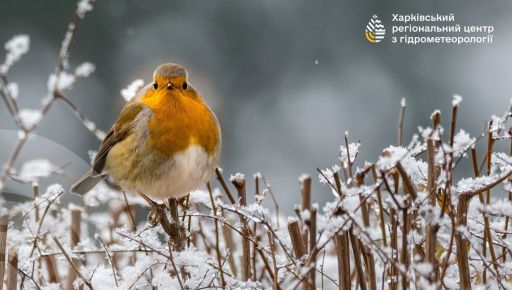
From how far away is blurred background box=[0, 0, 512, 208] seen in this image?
7.84 meters

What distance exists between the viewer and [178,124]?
2082mm

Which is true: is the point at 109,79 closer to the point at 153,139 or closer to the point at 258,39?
the point at 258,39

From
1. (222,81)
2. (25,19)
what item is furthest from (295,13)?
(25,19)

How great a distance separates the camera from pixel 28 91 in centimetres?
871

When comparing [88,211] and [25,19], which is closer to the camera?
[88,211]

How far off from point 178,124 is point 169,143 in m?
0.06

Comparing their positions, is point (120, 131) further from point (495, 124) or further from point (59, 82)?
point (495, 124)

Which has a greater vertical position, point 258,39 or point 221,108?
point 258,39

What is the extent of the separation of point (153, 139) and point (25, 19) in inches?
308

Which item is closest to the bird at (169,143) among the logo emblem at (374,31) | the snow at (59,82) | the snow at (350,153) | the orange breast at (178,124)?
the orange breast at (178,124)

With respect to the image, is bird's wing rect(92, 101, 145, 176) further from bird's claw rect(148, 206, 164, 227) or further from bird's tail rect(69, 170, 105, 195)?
bird's claw rect(148, 206, 164, 227)

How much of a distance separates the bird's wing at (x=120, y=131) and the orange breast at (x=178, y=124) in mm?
134

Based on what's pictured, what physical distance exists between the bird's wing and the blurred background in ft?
14.9

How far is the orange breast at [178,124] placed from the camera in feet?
6.83
